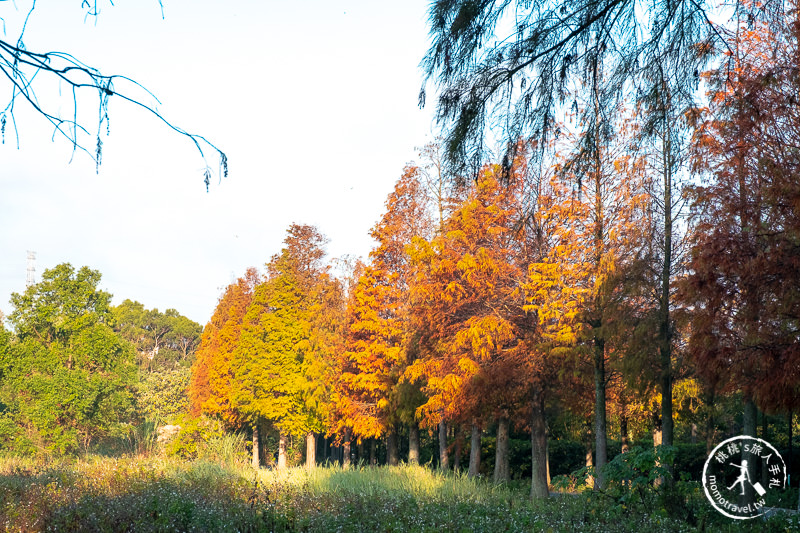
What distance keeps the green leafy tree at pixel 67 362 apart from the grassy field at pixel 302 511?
18.4 metres

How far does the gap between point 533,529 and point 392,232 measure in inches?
622

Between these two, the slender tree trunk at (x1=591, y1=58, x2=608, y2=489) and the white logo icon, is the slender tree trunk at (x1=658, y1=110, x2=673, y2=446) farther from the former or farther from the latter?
the slender tree trunk at (x1=591, y1=58, x2=608, y2=489)

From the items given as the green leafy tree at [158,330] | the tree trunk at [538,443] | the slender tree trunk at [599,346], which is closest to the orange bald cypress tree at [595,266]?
the slender tree trunk at [599,346]

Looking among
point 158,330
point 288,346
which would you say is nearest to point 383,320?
point 288,346

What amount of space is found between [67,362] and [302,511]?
85.5 feet

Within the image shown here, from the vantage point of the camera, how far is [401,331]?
21469mm

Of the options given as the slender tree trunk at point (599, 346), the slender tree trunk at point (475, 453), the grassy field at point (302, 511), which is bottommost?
the slender tree trunk at point (475, 453)

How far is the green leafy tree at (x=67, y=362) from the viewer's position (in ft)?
93.6

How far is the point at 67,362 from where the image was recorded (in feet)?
99.5

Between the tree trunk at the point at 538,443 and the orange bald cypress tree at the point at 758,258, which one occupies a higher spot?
the orange bald cypress tree at the point at 758,258

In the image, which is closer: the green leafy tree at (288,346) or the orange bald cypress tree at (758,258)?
the orange bald cypress tree at (758,258)

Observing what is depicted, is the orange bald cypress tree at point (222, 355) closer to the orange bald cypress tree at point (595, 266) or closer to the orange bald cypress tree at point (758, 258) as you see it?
the orange bald cypress tree at point (595, 266)

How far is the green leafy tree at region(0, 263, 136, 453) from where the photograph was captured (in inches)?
1123

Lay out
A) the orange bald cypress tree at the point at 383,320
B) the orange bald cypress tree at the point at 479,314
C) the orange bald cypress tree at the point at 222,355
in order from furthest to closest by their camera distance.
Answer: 1. the orange bald cypress tree at the point at 222,355
2. the orange bald cypress tree at the point at 383,320
3. the orange bald cypress tree at the point at 479,314
